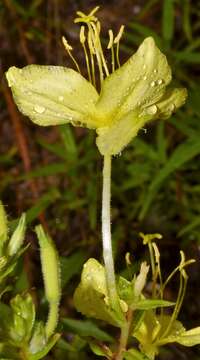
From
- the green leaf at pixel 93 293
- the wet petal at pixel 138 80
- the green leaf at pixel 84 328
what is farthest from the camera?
the green leaf at pixel 84 328

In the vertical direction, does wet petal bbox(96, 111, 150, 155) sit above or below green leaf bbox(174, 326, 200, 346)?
above

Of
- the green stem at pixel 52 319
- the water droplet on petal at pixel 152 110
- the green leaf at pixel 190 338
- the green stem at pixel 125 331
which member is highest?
the water droplet on petal at pixel 152 110

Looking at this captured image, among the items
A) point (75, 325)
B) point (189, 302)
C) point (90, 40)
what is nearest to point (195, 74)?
point (189, 302)

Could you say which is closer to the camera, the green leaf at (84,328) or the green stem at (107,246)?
the green stem at (107,246)

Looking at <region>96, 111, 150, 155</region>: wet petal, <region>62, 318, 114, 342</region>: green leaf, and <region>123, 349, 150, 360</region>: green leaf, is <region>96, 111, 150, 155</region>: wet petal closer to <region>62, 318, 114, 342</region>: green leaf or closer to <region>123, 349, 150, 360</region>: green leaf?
<region>123, 349, 150, 360</region>: green leaf

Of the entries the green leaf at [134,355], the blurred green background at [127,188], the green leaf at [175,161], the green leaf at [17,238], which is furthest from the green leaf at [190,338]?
the green leaf at [175,161]

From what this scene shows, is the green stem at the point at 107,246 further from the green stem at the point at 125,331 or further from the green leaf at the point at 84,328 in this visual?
the green leaf at the point at 84,328

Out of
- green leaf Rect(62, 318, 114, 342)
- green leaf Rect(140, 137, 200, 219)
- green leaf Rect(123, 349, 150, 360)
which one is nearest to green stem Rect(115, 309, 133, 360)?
green leaf Rect(123, 349, 150, 360)

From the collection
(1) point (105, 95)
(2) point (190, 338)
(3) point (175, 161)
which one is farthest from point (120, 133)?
(3) point (175, 161)

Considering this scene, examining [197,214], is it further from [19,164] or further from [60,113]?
[60,113]

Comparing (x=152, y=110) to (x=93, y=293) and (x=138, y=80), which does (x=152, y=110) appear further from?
(x=93, y=293)
